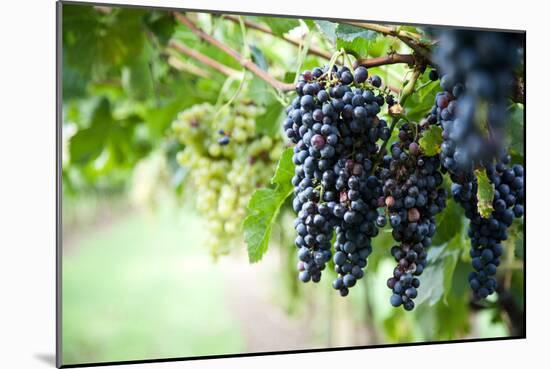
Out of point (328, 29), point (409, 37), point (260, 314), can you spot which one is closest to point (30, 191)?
point (328, 29)

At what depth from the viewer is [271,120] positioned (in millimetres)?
1708

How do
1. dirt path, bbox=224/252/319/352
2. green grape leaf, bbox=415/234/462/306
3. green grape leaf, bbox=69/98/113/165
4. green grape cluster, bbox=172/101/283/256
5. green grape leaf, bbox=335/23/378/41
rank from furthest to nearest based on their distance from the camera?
1. dirt path, bbox=224/252/319/352
2. green grape leaf, bbox=69/98/113/165
3. green grape cluster, bbox=172/101/283/256
4. green grape leaf, bbox=415/234/462/306
5. green grape leaf, bbox=335/23/378/41

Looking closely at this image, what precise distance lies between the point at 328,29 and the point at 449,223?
491 mm

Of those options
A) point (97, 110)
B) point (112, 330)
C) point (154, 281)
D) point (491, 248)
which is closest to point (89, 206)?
point (154, 281)

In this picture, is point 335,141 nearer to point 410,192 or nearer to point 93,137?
point 410,192

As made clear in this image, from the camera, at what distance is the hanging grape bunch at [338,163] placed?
3.91 feet

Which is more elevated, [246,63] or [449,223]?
[246,63]

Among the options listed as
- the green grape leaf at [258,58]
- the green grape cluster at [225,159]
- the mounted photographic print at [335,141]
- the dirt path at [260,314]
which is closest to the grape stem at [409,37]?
the mounted photographic print at [335,141]

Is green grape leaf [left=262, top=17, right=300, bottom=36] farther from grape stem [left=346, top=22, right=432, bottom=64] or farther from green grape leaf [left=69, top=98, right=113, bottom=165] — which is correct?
green grape leaf [left=69, top=98, right=113, bottom=165]

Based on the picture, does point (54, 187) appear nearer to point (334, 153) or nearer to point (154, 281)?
point (334, 153)

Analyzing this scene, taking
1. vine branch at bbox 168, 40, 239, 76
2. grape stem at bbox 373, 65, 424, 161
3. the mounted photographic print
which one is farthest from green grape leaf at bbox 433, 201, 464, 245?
vine branch at bbox 168, 40, 239, 76

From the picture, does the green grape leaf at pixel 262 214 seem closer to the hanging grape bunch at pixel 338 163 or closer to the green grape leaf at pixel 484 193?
the hanging grape bunch at pixel 338 163

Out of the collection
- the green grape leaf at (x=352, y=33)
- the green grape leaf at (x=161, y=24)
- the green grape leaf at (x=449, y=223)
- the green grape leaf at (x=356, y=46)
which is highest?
the green grape leaf at (x=161, y=24)

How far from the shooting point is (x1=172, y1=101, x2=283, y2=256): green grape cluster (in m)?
1.75
